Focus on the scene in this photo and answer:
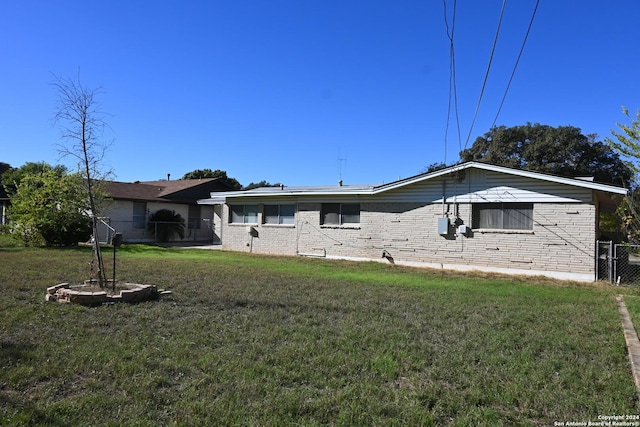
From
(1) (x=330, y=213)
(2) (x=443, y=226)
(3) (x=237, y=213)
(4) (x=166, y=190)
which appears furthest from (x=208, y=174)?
(2) (x=443, y=226)

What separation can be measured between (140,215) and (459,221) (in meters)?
18.2

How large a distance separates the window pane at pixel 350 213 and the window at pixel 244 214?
4.65m

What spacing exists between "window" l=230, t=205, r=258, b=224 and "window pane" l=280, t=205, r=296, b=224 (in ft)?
4.91

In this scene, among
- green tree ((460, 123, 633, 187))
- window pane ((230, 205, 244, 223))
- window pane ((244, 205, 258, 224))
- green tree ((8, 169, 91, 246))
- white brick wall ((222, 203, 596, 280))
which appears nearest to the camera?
white brick wall ((222, 203, 596, 280))

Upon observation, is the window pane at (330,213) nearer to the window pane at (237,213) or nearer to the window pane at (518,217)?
the window pane at (237,213)

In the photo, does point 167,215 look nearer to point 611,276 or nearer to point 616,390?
point 611,276

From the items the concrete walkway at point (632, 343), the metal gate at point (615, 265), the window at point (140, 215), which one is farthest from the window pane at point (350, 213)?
the window at point (140, 215)

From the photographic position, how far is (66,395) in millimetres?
3441

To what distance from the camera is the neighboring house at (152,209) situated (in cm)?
2264

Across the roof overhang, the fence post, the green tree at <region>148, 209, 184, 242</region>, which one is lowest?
the fence post

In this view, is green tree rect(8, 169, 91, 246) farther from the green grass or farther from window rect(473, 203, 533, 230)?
window rect(473, 203, 533, 230)

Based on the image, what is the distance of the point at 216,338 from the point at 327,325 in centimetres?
157

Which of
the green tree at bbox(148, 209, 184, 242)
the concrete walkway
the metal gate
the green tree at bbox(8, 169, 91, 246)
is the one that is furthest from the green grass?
the green tree at bbox(148, 209, 184, 242)

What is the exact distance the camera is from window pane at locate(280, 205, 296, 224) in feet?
58.6
